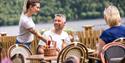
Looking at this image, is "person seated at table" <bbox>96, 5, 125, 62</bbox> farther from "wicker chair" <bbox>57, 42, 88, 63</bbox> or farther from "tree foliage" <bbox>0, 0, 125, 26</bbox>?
"tree foliage" <bbox>0, 0, 125, 26</bbox>

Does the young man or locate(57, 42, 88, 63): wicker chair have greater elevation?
the young man

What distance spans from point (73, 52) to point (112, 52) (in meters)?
0.71

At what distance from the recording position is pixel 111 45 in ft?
14.3

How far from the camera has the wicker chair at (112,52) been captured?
14.2 ft

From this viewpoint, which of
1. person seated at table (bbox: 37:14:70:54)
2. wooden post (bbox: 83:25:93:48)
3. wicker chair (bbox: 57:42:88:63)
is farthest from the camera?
wooden post (bbox: 83:25:93:48)

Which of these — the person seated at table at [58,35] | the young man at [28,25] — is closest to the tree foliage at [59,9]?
the person seated at table at [58,35]

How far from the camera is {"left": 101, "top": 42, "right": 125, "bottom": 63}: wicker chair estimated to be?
170 inches

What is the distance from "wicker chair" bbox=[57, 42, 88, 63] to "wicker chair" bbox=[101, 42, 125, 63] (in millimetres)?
582

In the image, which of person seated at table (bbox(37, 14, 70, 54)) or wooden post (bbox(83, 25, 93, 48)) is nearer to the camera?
person seated at table (bbox(37, 14, 70, 54))

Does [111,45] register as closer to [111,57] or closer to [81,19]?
[111,57]

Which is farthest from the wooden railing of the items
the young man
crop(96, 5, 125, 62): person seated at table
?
crop(96, 5, 125, 62): person seated at table

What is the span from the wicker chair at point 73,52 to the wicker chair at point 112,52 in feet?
1.91

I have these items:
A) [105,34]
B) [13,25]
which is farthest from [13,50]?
[13,25]

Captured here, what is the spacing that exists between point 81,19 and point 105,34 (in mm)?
6528
